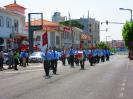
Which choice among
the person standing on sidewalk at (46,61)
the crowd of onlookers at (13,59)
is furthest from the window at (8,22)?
the person standing on sidewalk at (46,61)

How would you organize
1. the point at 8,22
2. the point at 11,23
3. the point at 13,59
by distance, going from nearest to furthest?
the point at 13,59 < the point at 8,22 < the point at 11,23

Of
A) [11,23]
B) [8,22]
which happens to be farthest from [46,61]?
[11,23]

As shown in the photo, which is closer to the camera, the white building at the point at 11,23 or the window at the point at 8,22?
the white building at the point at 11,23

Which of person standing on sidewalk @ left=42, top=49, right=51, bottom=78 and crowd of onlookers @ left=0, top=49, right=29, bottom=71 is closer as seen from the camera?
person standing on sidewalk @ left=42, top=49, right=51, bottom=78

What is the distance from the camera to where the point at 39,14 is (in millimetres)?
75000

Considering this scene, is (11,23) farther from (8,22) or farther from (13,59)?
(13,59)

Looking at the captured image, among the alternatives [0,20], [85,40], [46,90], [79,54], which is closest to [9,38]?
[0,20]

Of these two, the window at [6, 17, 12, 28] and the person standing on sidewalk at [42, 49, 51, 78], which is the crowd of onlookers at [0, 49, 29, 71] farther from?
the window at [6, 17, 12, 28]

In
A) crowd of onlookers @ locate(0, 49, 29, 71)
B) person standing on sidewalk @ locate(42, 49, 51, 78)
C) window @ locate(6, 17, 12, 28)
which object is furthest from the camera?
window @ locate(6, 17, 12, 28)

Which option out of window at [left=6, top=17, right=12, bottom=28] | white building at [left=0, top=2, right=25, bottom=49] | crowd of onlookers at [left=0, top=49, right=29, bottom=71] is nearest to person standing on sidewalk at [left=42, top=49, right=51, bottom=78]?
crowd of onlookers at [left=0, top=49, right=29, bottom=71]

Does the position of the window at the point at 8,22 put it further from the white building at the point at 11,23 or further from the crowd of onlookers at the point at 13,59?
the crowd of onlookers at the point at 13,59

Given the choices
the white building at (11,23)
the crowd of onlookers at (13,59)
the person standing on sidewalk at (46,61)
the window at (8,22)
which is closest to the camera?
the person standing on sidewalk at (46,61)

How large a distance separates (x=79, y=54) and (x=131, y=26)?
55229mm

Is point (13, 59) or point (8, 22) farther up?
point (8, 22)
